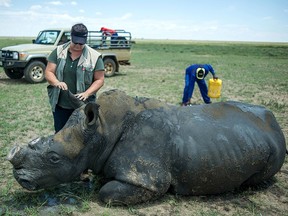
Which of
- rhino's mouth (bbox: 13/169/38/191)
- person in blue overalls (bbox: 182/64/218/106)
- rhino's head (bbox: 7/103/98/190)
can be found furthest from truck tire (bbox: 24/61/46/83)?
rhino's mouth (bbox: 13/169/38/191)

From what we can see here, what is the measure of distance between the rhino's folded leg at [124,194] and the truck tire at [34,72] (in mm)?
10795

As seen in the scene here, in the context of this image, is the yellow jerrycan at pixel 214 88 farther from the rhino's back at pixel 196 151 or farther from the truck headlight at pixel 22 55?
the truck headlight at pixel 22 55

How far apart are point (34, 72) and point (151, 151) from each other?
1110cm

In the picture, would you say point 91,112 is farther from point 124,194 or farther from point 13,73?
point 13,73

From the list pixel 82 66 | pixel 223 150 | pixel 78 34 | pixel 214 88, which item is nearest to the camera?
pixel 223 150

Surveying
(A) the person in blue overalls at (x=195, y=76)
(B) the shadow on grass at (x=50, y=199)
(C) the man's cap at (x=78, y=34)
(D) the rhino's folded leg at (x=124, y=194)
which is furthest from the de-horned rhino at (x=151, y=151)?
(A) the person in blue overalls at (x=195, y=76)

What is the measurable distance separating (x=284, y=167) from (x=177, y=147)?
235 centimetres

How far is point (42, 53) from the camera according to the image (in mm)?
13695

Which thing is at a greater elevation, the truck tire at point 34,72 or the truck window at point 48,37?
the truck window at point 48,37

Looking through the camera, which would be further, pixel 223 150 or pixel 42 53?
pixel 42 53

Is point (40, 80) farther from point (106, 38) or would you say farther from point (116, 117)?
point (116, 117)

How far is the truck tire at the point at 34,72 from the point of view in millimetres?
13523

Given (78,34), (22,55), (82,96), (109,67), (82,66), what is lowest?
(109,67)

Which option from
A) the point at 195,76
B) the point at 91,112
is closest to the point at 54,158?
the point at 91,112
